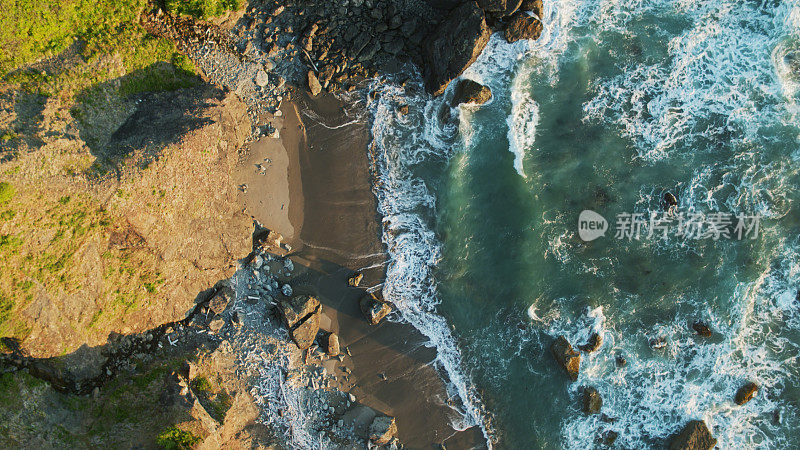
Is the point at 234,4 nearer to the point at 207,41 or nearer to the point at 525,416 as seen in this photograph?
the point at 207,41

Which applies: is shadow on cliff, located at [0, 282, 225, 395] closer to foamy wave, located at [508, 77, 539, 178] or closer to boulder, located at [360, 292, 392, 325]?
boulder, located at [360, 292, 392, 325]

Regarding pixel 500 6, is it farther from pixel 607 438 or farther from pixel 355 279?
pixel 607 438

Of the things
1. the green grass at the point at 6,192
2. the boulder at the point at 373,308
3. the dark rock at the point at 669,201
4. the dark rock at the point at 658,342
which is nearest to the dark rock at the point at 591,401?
the dark rock at the point at 658,342

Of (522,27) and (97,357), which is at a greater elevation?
(522,27)

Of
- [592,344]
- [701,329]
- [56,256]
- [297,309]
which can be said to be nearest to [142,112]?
[56,256]

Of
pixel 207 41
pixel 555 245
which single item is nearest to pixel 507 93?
pixel 555 245

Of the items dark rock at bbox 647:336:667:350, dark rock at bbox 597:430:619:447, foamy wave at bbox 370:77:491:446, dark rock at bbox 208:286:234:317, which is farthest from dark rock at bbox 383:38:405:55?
dark rock at bbox 597:430:619:447

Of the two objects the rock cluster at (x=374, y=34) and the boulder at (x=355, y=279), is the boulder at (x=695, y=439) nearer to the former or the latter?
the boulder at (x=355, y=279)
